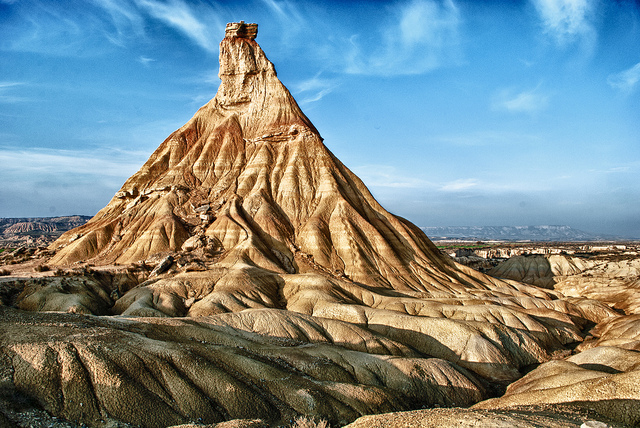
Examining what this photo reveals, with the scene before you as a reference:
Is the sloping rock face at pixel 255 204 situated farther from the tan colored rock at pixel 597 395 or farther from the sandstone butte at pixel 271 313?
the tan colored rock at pixel 597 395

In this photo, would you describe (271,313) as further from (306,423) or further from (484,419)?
(484,419)

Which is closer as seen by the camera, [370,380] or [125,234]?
[370,380]


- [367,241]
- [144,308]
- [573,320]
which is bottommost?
[573,320]

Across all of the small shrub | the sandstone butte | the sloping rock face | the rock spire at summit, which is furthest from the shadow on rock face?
the rock spire at summit

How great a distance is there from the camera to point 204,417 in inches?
728

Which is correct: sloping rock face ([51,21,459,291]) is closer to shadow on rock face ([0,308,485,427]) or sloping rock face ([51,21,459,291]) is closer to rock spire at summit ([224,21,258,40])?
rock spire at summit ([224,21,258,40])

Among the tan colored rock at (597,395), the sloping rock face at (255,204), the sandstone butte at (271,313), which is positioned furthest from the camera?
the sloping rock face at (255,204)

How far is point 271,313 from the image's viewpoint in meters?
36.9

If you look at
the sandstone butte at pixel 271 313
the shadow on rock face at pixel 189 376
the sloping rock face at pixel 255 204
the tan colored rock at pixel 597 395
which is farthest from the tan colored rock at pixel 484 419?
the sloping rock face at pixel 255 204

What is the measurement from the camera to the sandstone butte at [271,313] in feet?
59.2

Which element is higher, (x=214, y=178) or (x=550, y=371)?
(x=214, y=178)

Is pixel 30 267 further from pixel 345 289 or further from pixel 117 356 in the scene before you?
pixel 117 356

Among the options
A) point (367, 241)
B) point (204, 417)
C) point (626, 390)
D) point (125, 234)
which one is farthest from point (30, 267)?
point (626, 390)

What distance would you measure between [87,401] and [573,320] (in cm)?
5140
